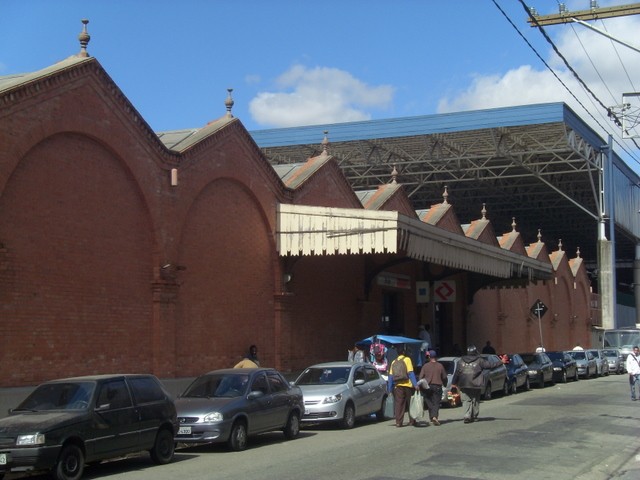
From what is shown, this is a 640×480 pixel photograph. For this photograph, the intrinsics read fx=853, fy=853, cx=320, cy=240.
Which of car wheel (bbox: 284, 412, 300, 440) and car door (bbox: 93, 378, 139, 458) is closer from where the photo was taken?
car door (bbox: 93, 378, 139, 458)

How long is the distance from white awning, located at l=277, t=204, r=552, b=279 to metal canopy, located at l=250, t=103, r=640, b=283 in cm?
2038

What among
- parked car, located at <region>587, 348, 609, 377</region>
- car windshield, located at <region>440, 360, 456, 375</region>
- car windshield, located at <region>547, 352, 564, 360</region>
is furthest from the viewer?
parked car, located at <region>587, 348, 609, 377</region>

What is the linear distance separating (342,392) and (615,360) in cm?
3393

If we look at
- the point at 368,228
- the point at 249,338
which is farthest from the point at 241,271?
the point at 368,228

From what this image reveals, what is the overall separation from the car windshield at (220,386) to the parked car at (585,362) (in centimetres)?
2802

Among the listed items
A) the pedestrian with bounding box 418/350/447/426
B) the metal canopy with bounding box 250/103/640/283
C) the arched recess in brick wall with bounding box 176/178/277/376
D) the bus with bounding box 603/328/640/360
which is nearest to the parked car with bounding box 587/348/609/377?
the bus with bounding box 603/328/640/360

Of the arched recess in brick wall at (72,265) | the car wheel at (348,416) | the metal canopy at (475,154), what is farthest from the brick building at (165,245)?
the metal canopy at (475,154)

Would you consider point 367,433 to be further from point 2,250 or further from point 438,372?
point 2,250

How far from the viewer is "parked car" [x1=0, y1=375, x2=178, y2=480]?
11938mm

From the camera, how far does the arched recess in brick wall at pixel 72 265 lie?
17219 millimetres

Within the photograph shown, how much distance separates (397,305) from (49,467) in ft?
83.2

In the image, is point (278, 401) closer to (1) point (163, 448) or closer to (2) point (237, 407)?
(2) point (237, 407)

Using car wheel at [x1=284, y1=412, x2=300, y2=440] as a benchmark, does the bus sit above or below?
above

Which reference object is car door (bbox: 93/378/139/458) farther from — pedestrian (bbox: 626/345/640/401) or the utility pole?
pedestrian (bbox: 626/345/640/401)
